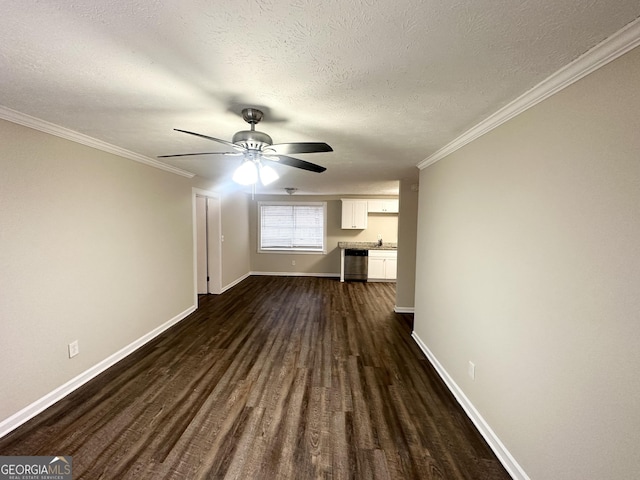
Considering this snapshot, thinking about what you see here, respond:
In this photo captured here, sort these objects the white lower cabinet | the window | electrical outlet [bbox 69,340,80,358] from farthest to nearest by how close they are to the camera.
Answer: the window → the white lower cabinet → electrical outlet [bbox 69,340,80,358]

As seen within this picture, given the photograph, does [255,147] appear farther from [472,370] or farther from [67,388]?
[67,388]

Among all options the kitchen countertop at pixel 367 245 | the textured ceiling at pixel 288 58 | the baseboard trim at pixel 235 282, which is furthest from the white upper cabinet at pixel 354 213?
the textured ceiling at pixel 288 58

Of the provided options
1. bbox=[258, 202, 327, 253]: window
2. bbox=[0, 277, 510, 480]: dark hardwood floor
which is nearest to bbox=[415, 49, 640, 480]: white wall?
bbox=[0, 277, 510, 480]: dark hardwood floor

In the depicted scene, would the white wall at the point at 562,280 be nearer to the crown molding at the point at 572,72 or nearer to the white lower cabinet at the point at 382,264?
the crown molding at the point at 572,72

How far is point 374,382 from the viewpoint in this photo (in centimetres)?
254

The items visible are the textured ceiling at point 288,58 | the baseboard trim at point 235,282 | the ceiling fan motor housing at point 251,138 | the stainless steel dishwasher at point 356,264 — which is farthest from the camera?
the stainless steel dishwasher at point 356,264

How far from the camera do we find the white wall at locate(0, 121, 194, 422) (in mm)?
1882

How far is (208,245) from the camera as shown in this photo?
210 inches

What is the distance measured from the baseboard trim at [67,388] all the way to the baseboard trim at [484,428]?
3.30m

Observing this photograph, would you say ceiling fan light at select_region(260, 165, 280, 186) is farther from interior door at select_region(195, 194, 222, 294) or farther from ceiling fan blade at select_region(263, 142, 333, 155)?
interior door at select_region(195, 194, 222, 294)

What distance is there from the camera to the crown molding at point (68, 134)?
1.81 m

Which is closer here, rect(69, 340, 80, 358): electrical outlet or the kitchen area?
rect(69, 340, 80, 358): electrical outlet

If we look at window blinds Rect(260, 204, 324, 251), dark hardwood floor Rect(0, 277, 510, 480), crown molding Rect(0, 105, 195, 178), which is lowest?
dark hardwood floor Rect(0, 277, 510, 480)

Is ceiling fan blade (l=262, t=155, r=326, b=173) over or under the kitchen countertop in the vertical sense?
over
